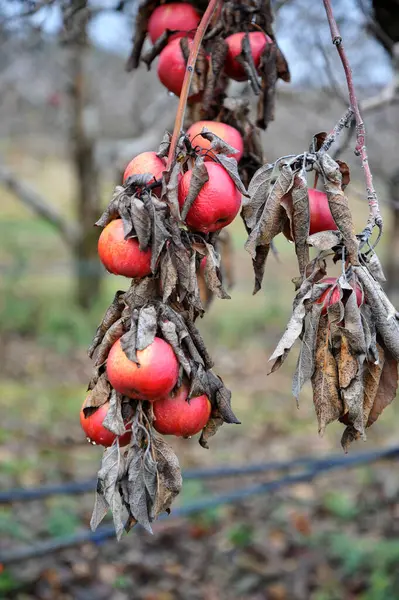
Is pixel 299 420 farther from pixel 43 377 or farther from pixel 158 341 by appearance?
pixel 158 341

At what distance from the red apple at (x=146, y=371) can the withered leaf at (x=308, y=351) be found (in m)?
0.18

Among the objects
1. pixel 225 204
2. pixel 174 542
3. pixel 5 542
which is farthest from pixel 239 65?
pixel 174 542

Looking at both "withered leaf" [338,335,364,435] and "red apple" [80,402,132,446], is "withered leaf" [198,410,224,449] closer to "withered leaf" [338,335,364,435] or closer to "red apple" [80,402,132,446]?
"red apple" [80,402,132,446]

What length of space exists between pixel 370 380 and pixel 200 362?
0.25 meters

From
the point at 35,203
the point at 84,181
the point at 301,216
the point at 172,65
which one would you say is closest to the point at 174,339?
the point at 301,216

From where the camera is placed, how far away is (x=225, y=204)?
3.32ft

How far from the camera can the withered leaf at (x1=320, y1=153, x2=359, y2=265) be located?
941mm

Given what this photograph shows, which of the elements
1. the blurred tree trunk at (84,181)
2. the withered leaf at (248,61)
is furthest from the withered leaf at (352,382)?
the blurred tree trunk at (84,181)

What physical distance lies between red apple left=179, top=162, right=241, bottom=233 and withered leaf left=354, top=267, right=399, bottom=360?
216 mm

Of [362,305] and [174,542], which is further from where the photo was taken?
[174,542]

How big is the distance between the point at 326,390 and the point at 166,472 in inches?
10.9

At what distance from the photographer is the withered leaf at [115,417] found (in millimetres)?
989

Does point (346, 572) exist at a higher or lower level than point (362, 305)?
lower

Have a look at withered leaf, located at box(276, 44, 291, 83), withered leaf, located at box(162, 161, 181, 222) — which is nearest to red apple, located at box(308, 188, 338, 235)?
withered leaf, located at box(162, 161, 181, 222)
